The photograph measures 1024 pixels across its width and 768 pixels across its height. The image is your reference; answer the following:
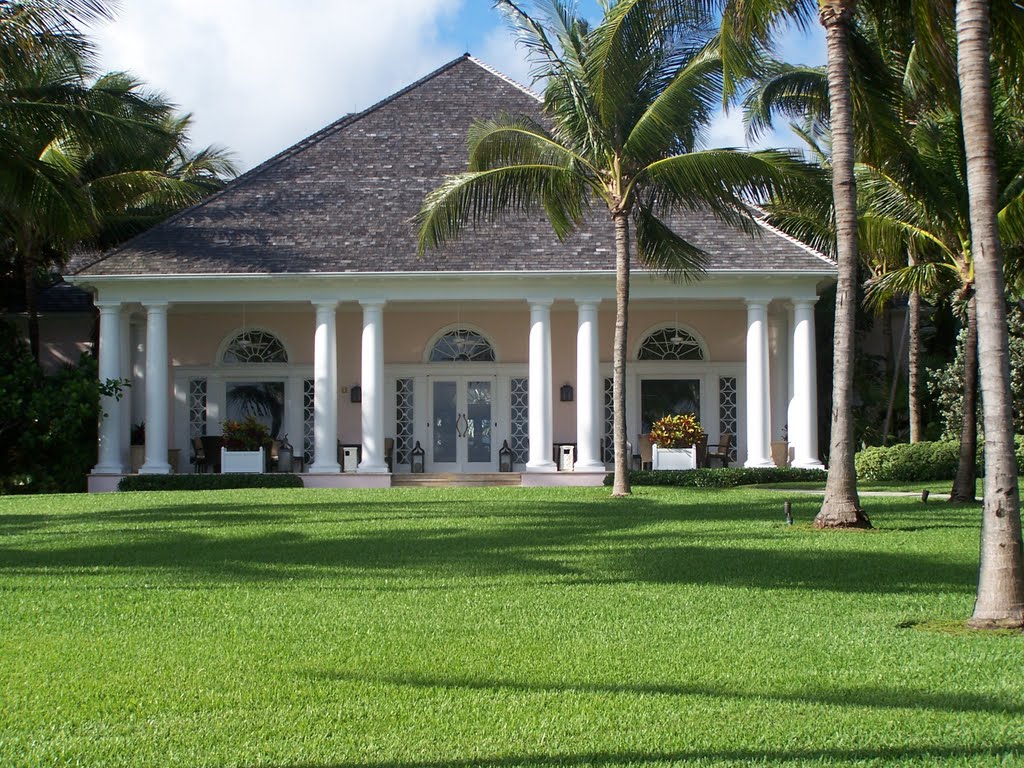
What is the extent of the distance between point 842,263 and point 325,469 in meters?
12.5

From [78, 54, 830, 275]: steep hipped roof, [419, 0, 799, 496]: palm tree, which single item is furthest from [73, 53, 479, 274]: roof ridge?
[419, 0, 799, 496]: palm tree

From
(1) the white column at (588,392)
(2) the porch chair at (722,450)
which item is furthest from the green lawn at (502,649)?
(2) the porch chair at (722,450)

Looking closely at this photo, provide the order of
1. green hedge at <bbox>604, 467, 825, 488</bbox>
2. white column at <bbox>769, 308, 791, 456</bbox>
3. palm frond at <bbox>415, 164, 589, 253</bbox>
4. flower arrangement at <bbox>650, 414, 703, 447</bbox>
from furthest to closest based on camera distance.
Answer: white column at <bbox>769, 308, 791, 456</bbox> < flower arrangement at <bbox>650, 414, 703, 447</bbox> < green hedge at <bbox>604, 467, 825, 488</bbox> < palm frond at <bbox>415, 164, 589, 253</bbox>

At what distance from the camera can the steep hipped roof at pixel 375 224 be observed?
77.4ft

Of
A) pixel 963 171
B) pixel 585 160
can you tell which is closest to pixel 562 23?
pixel 585 160

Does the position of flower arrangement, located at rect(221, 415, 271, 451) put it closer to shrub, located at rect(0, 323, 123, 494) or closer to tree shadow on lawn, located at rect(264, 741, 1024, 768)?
shrub, located at rect(0, 323, 123, 494)

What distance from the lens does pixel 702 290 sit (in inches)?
947

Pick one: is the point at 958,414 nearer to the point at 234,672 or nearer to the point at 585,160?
the point at 585,160

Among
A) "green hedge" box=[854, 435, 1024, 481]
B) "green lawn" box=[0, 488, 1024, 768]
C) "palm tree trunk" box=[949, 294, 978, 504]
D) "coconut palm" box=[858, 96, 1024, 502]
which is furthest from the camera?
"green hedge" box=[854, 435, 1024, 481]

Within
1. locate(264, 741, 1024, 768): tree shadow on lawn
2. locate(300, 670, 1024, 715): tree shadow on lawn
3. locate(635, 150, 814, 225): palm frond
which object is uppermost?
locate(635, 150, 814, 225): palm frond

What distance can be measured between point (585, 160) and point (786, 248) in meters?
7.19

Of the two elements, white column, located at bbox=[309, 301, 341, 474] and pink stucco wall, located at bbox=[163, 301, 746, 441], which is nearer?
white column, located at bbox=[309, 301, 341, 474]

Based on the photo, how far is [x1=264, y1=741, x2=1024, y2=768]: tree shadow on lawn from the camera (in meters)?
5.28

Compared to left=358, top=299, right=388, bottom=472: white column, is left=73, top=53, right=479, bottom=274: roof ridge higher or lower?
higher
